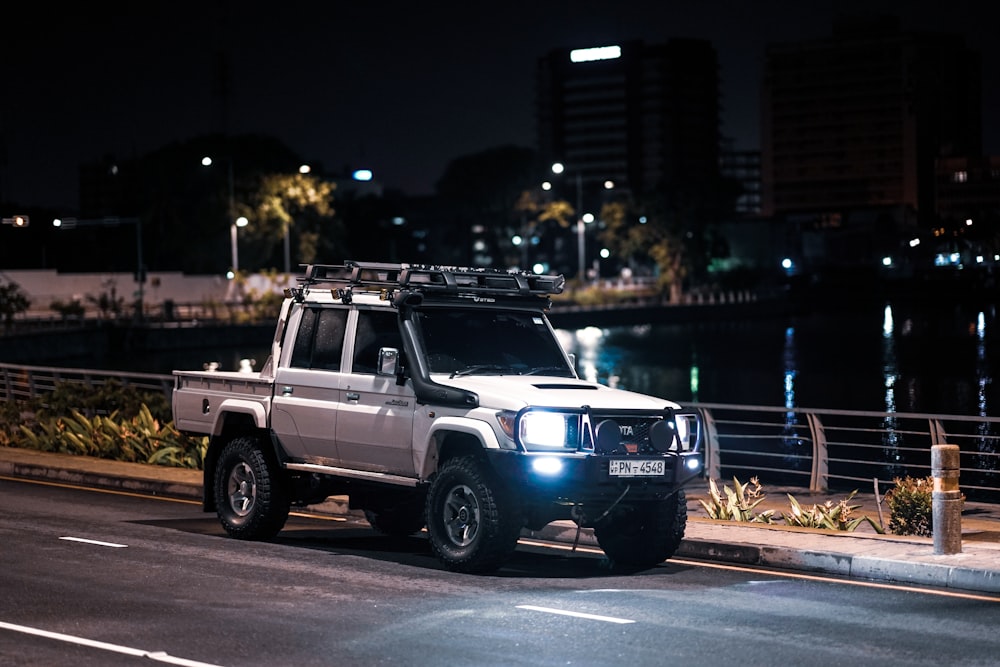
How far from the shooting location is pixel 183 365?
231 ft

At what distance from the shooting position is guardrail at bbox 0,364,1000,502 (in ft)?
64.4

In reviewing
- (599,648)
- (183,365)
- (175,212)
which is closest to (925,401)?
(183,365)

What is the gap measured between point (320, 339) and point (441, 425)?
6.85 ft

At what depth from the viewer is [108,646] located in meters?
9.67

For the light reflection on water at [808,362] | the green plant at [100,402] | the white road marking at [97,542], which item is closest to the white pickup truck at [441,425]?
the white road marking at [97,542]

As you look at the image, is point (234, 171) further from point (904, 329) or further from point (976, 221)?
point (976, 221)

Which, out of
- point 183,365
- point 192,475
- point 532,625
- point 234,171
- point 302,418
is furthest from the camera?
point 234,171

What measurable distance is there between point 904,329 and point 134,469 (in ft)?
330

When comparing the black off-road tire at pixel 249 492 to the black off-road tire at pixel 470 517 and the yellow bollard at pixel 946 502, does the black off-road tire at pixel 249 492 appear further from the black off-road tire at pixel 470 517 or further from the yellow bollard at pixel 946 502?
the yellow bollard at pixel 946 502

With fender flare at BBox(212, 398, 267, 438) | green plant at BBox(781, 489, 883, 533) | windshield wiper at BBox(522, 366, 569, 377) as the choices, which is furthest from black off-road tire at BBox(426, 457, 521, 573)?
green plant at BBox(781, 489, 883, 533)

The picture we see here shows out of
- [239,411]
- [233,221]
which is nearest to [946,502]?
[239,411]

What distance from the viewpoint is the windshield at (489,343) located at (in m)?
13.5

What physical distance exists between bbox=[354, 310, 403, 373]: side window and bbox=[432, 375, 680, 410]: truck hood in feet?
2.38

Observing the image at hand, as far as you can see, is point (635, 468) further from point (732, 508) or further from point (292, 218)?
point (292, 218)
